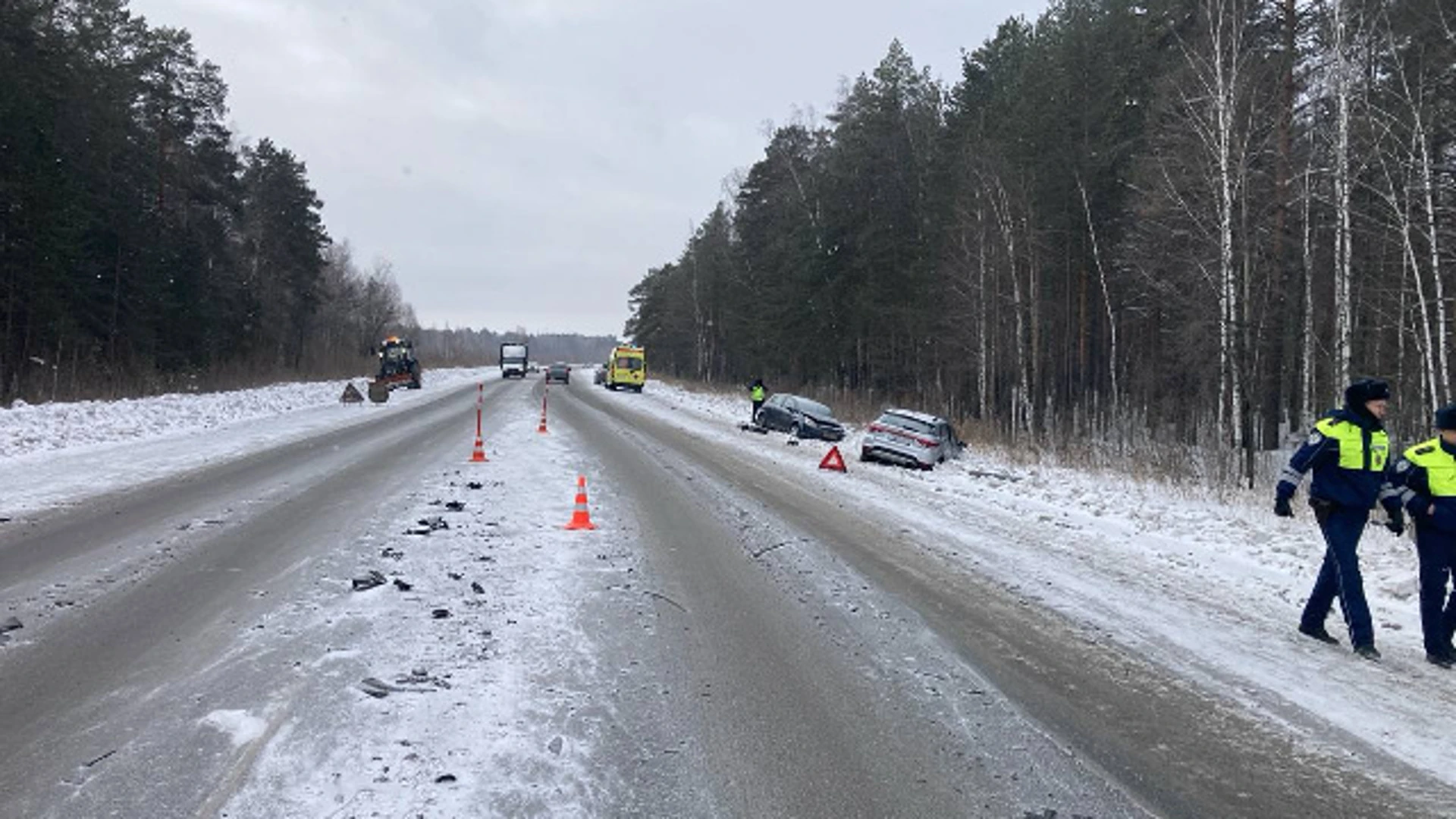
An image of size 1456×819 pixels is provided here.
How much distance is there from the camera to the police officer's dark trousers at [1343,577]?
6629 mm

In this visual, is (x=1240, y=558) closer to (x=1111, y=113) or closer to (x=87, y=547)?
(x=87, y=547)

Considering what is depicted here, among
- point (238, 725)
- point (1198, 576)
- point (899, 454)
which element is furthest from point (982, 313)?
point (238, 725)

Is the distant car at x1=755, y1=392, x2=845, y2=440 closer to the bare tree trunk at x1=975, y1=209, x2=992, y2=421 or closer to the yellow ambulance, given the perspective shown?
the bare tree trunk at x1=975, y1=209, x2=992, y2=421

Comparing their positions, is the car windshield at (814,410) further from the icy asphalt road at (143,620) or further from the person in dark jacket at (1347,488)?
the person in dark jacket at (1347,488)

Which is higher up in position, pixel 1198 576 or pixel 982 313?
pixel 982 313

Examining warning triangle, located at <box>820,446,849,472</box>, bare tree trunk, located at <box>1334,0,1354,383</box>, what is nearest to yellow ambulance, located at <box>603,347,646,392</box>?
warning triangle, located at <box>820,446,849,472</box>

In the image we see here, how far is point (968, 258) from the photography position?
37375 millimetres

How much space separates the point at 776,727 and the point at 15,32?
3884 cm

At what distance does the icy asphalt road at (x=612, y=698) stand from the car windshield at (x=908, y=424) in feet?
39.0

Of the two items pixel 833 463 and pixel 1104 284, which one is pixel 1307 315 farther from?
pixel 833 463

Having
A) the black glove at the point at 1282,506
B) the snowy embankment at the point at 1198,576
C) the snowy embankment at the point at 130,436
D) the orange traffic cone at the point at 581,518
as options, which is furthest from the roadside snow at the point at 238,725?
the snowy embankment at the point at 130,436

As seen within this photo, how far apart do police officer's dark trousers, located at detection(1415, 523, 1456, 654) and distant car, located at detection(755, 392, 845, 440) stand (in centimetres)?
2144

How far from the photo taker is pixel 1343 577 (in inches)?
267

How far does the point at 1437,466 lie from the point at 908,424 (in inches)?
591
